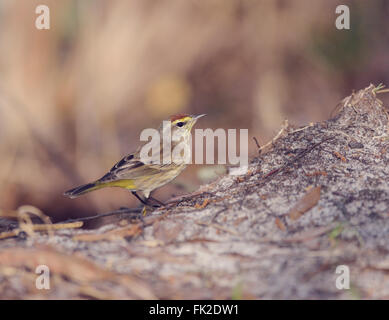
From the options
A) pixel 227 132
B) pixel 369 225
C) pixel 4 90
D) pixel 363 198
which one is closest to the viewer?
pixel 369 225

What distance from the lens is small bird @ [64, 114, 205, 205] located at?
426 cm

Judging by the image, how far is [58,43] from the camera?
7.51 m

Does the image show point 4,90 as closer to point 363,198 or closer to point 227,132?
point 227,132

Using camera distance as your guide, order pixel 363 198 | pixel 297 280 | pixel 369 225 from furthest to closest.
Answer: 1. pixel 363 198
2. pixel 369 225
3. pixel 297 280

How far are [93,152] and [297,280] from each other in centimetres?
584

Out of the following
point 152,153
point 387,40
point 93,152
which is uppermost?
point 387,40

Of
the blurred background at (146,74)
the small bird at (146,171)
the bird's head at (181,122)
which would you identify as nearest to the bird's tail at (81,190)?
the small bird at (146,171)

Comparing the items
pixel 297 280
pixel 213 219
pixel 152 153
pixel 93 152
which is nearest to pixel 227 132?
pixel 93 152

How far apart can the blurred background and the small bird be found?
1.92 meters

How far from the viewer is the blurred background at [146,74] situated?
7.24 metres

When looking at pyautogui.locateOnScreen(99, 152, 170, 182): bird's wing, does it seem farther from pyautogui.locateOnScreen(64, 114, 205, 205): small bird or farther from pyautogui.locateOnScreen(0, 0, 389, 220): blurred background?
pyautogui.locateOnScreen(0, 0, 389, 220): blurred background

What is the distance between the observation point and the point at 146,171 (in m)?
4.55

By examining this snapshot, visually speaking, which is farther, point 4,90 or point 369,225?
point 4,90

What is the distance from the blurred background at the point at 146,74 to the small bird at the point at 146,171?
75.5 inches
